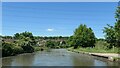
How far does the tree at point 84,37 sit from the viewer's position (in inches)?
3393

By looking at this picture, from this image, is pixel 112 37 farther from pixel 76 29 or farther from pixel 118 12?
pixel 76 29

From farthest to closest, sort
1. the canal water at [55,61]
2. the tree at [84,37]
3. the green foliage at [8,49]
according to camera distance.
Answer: the tree at [84,37] → the green foliage at [8,49] → the canal water at [55,61]

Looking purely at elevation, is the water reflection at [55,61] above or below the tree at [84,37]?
below

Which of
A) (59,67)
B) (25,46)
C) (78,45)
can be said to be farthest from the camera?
(78,45)

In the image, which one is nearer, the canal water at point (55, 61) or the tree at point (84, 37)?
the canal water at point (55, 61)

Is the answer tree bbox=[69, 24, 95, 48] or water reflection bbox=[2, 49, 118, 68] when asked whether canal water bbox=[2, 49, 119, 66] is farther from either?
tree bbox=[69, 24, 95, 48]

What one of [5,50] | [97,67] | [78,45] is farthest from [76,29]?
[97,67]

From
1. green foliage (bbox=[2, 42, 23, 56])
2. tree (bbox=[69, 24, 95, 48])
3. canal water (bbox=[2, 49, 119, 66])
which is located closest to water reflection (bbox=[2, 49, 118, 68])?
canal water (bbox=[2, 49, 119, 66])

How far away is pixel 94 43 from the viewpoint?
8638 cm

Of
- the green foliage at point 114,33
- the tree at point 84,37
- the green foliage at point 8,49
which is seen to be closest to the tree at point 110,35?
the green foliage at point 114,33

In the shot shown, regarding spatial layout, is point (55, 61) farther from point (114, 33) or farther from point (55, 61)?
point (114, 33)

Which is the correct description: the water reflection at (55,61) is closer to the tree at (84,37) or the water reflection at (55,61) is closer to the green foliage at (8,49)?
the green foliage at (8,49)

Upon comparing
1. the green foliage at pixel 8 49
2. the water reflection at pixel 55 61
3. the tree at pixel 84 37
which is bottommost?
the water reflection at pixel 55 61

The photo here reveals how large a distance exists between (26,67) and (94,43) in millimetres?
57623
